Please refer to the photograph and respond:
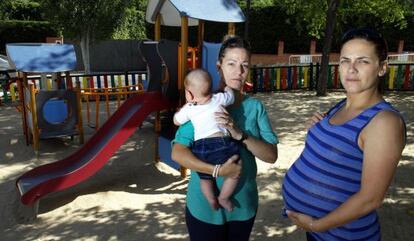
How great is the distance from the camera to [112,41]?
78.9ft

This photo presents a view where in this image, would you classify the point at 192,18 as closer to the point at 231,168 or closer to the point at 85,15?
the point at 231,168

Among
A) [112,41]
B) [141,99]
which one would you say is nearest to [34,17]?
[112,41]

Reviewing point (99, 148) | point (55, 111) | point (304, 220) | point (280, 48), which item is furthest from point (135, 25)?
point (304, 220)

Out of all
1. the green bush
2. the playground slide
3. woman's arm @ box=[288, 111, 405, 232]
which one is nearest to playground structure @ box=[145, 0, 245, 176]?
the playground slide

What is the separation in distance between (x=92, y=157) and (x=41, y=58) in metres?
3.08

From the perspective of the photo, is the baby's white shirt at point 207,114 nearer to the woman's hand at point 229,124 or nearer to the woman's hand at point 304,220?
the woman's hand at point 229,124

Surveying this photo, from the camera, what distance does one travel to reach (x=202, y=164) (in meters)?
1.99

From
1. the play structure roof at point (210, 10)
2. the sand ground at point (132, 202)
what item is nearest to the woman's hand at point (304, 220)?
the sand ground at point (132, 202)

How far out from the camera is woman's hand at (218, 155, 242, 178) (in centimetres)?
195

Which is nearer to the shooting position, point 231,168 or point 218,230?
point 231,168

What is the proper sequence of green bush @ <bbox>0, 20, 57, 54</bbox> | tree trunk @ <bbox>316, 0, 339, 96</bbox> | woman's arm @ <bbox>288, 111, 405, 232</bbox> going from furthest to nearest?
green bush @ <bbox>0, 20, 57, 54</bbox>, tree trunk @ <bbox>316, 0, 339, 96</bbox>, woman's arm @ <bbox>288, 111, 405, 232</bbox>

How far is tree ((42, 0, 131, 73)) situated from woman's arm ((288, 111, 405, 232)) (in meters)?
17.7

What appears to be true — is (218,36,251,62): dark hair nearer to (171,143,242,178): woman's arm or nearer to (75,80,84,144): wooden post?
(171,143,242,178): woman's arm

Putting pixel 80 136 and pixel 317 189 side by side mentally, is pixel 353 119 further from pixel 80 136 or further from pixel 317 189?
pixel 80 136
